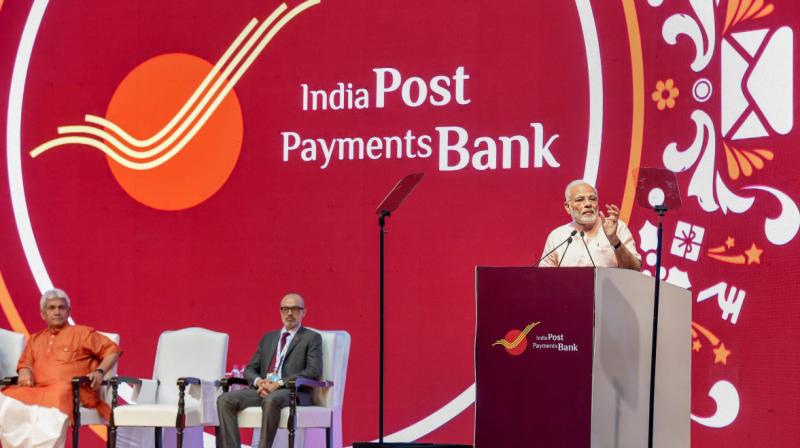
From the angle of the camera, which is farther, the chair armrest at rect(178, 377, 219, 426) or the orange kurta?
the orange kurta

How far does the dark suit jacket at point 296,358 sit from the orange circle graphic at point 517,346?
2.03 m

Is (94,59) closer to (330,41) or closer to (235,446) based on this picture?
(330,41)

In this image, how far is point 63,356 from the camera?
628cm

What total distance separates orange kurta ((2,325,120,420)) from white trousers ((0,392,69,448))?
98mm

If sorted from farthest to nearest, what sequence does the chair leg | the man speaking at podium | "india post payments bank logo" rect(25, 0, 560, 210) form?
"india post payments bank logo" rect(25, 0, 560, 210), the chair leg, the man speaking at podium

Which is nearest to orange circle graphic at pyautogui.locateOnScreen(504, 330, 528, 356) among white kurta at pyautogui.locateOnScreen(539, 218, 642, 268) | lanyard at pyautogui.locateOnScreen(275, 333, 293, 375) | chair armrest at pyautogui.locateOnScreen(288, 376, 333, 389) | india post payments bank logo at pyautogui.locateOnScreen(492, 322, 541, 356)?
india post payments bank logo at pyautogui.locateOnScreen(492, 322, 541, 356)

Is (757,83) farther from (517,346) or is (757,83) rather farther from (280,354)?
(280,354)

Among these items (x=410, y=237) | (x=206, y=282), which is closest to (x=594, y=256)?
(x=410, y=237)

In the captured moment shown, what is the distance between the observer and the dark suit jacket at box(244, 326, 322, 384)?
19.5 ft

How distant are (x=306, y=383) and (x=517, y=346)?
1973 millimetres

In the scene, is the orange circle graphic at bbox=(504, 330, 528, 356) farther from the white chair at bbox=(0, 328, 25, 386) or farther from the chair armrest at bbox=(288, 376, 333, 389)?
the white chair at bbox=(0, 328, 25, 386)

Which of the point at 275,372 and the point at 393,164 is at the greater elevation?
the point at 393,164

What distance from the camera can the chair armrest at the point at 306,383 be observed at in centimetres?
569

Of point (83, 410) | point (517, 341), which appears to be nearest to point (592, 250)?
point (517, 341)
